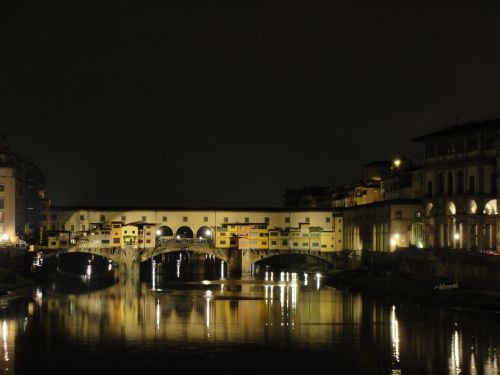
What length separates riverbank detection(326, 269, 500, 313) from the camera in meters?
62.7

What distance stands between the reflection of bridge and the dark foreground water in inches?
1198

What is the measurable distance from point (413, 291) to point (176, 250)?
43.1 m

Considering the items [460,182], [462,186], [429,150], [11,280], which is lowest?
[11,280]

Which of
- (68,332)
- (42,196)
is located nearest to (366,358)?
(68,332)

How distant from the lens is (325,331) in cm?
5534

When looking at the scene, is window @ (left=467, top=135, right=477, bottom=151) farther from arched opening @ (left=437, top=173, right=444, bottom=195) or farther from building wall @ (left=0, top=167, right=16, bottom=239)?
building wall @ (left=0, top=167, right=16, bottom=239)

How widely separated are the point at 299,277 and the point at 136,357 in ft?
219

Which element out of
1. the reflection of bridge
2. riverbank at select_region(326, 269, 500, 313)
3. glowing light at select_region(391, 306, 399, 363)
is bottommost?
glowing light at select_region(391, 306, 399, 363)

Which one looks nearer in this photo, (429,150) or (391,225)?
(429,150)

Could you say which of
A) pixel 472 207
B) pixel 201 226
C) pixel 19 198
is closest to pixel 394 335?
pixel 472 207

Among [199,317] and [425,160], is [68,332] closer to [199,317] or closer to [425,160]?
[199,317]

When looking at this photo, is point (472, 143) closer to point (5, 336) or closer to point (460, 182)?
point (460, 182)

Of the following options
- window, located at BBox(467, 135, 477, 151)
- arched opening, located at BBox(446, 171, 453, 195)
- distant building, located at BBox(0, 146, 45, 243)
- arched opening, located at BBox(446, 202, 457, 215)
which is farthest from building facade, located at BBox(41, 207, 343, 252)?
window, located at BBox(467, 135, 477, 151)

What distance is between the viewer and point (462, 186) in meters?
84.7
